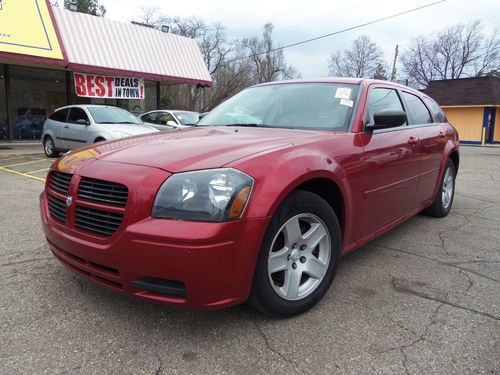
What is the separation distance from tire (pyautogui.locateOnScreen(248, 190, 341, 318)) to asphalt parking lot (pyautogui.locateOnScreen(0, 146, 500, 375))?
15cm

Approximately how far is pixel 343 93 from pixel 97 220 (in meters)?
2.22

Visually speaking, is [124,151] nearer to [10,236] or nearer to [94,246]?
[94,246]

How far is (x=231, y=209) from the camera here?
207 centimetres

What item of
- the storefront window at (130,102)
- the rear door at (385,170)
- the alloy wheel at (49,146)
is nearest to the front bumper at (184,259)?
the rear door at (385,170)

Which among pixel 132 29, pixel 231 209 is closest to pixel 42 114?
pixel 132 29

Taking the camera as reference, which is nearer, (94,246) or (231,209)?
(231,209)

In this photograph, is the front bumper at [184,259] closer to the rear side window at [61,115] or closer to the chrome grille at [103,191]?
the chrome grille at [103,191]

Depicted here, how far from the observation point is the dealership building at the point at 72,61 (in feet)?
42.8

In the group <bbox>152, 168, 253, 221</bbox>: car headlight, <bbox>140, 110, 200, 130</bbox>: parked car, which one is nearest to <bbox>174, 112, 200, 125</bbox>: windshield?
<bbox>140, 110, 200, 130</bbox>: parked car

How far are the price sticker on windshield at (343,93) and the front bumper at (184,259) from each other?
166 centimetres

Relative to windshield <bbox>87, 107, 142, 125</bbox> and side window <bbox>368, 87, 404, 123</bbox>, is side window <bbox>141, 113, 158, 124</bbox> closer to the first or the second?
windshield <bbox>87, 107, 142, 125</bbox>

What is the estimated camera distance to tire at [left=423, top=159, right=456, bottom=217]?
498 centimetres

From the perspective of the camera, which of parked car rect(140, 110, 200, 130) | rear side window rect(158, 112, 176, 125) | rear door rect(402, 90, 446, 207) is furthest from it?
rear side window rect(158, 112, 176, 125)

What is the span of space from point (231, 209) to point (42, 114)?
1947 cm
